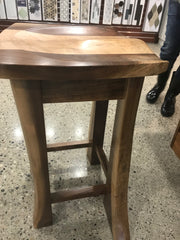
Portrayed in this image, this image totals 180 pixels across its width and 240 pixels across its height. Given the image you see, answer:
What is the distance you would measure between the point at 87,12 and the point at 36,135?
225cm

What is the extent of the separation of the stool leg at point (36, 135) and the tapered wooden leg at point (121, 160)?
0.22m

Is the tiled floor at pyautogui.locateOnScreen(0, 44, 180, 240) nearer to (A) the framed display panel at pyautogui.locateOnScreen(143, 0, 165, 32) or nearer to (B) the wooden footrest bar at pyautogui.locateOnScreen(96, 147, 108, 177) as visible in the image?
(B) the wooden footrest bar at pyautogui.locateOnScreen(96, 147, 108, 177)

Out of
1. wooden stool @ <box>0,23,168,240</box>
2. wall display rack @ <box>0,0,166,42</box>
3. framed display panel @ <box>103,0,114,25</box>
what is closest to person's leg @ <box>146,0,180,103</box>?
wooden stool @ <box>0,23,168,240</box>

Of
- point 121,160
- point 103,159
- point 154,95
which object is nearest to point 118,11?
→ point 154,95

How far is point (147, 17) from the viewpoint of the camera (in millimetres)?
2596

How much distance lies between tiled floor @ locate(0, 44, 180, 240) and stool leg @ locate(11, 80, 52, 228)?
0.10 m

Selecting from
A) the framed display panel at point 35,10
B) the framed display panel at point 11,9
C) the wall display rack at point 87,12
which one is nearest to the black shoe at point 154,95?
the wall display rack at point 87,12

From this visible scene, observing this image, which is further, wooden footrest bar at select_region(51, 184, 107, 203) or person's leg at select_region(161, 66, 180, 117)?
person's leg at select_region(161, 66, 180, 117)

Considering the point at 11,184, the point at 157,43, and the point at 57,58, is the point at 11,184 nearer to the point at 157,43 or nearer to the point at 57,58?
the point at 57,58

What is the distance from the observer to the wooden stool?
46 cm

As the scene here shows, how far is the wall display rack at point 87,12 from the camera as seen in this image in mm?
2363

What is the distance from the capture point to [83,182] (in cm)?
101

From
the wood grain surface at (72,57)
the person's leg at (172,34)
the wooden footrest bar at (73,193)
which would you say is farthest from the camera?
the person's leg at (172,34)

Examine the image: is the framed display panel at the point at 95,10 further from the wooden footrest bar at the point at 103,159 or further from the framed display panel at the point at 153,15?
the wooden footrest bar at the point at 103,159
